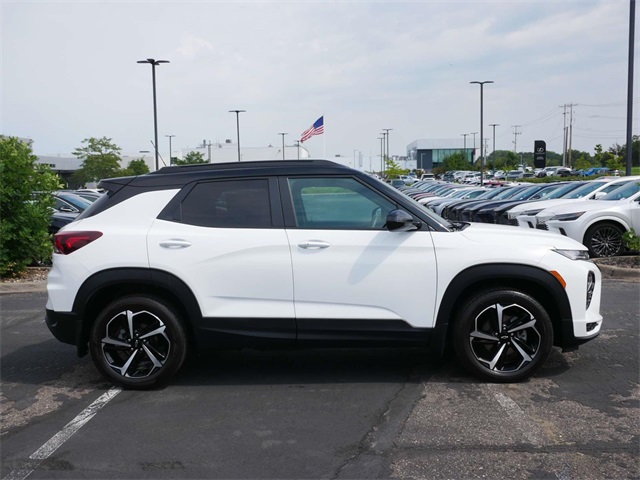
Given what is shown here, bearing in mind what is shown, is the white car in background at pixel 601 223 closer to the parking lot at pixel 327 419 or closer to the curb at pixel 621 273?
the curb at pixel 621 273

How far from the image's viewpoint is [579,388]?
5.09 m

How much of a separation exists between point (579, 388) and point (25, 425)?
4.10 m

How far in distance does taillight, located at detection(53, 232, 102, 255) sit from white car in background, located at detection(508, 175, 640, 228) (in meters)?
9.70

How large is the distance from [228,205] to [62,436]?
206cm

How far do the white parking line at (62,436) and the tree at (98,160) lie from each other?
70.8 meters

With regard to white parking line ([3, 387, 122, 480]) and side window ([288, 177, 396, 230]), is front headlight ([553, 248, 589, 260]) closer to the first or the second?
side window ([288, 177, 396, 230])

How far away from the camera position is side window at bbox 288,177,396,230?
5160 mm

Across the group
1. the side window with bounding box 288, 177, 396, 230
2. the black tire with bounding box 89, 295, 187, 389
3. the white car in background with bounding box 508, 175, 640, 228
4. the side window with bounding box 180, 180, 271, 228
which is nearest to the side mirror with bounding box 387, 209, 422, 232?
the side window with bounding box 288, 177, 396, 230

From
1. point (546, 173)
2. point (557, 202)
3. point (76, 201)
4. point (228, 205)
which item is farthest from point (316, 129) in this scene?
point (546, 173)

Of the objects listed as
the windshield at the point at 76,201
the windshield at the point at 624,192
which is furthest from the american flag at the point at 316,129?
the windshield at the point at 624,192

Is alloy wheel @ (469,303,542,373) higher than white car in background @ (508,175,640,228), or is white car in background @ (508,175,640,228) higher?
white car in background @ (508,175,640,228)

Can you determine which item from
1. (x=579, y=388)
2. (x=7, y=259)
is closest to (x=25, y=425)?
(x=579, y=388)

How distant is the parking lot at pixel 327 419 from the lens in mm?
3854

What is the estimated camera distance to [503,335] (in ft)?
16.7
